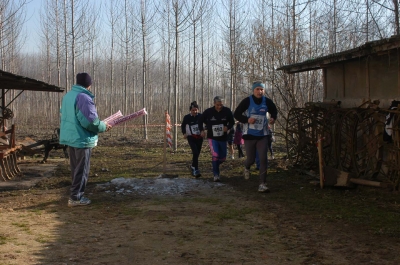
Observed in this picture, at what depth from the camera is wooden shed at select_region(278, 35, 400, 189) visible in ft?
22.6

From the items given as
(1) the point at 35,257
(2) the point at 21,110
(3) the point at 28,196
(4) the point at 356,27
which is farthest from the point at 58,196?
(2) the point at 21,110

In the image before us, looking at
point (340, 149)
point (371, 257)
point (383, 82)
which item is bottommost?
point (371, 257)

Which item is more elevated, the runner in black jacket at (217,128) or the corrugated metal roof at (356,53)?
the corrugated metal roof at (356,53)

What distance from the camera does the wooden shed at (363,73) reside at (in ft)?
23.5

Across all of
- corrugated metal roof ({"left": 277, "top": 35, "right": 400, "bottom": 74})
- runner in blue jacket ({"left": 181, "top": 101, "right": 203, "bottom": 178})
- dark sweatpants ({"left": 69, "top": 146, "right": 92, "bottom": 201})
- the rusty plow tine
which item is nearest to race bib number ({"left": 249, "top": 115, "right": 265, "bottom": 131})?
corrugated metal roof ({"left": 277, "top": 35, "right": 400, "bottom": 74})

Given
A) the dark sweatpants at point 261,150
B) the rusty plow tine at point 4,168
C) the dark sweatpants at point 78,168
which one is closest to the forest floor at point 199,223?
the dark sweatpants at point 78,168

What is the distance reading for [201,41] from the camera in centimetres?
2858

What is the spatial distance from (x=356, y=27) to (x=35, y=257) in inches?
394

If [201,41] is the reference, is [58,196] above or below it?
below

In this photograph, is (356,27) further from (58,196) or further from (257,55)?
(58,196)

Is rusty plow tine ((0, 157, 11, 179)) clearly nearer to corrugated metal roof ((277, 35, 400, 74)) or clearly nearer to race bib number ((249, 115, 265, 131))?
race bib number ((249, 115, 265, 131))

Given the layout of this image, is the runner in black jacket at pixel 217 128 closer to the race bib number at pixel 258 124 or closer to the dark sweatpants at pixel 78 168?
the race bib number at pixel 258 124

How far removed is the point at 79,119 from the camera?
6348mm

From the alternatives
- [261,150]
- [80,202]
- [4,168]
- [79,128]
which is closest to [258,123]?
[261,150]
